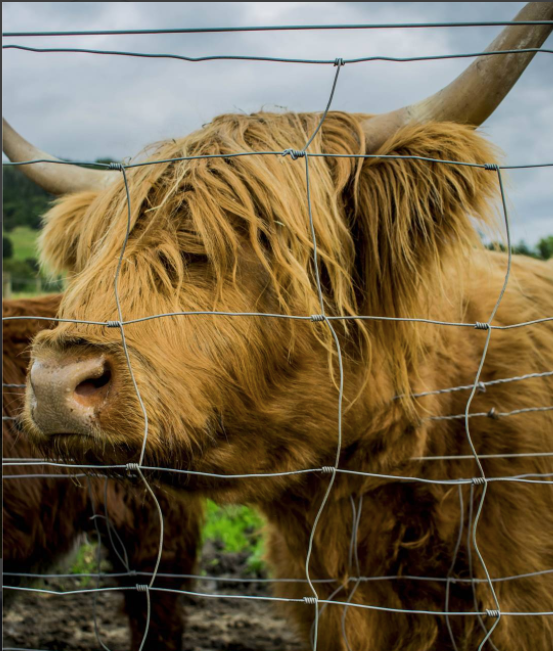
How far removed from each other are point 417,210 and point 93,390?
3.21 feet

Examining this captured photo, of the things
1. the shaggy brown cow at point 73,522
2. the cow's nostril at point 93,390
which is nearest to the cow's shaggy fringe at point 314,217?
the cow's nostril at point 93,390

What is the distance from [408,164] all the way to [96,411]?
1044 mm

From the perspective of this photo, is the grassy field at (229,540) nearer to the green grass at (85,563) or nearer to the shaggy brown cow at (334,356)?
the green grass at (85,563)

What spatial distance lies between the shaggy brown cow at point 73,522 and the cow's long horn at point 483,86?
73.3 inches

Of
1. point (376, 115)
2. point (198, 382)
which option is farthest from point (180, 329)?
point (376, 115)

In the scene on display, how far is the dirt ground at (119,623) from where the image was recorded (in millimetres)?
3438

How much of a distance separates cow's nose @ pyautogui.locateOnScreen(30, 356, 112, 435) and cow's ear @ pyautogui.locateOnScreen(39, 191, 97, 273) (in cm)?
73

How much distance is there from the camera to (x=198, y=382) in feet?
5.50

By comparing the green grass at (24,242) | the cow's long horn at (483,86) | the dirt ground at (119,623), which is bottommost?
the dirt ground at (119,623)

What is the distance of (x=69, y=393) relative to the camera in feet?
4.88

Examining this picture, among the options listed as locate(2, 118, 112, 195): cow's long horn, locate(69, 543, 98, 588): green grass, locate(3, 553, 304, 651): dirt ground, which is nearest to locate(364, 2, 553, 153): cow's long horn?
locate(2, 118, 112, 195): cow's long horn

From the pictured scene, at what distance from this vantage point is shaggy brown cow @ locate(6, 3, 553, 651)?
162 cm

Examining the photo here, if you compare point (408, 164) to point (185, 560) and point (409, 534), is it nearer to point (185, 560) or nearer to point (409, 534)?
point (409, 534)

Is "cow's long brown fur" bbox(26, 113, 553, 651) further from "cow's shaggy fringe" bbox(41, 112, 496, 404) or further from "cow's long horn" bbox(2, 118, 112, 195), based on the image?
"cow's long horn" bbox(2, 118, 112, 195)
